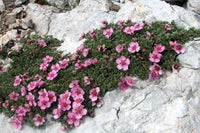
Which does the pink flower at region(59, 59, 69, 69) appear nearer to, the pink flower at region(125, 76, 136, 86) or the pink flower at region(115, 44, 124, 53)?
the pink flower at region(115, 44, 124, 53)

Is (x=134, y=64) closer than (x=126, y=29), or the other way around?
(x=134, y=64)

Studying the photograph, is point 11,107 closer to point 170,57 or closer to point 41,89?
point 41,89

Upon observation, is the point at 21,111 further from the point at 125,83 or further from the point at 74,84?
the point at 125,83

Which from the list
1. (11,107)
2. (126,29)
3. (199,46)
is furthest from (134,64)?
(11,107)

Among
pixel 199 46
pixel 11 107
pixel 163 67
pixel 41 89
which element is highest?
pixel 199 46

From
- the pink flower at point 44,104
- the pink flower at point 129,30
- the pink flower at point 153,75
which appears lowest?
the pink flower at point 44,104

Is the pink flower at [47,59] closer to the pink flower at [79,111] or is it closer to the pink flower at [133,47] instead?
the pink flower at [79,111]

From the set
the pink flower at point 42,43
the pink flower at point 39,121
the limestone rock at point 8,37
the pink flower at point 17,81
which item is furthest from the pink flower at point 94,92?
the limestone rock at point 8,37
